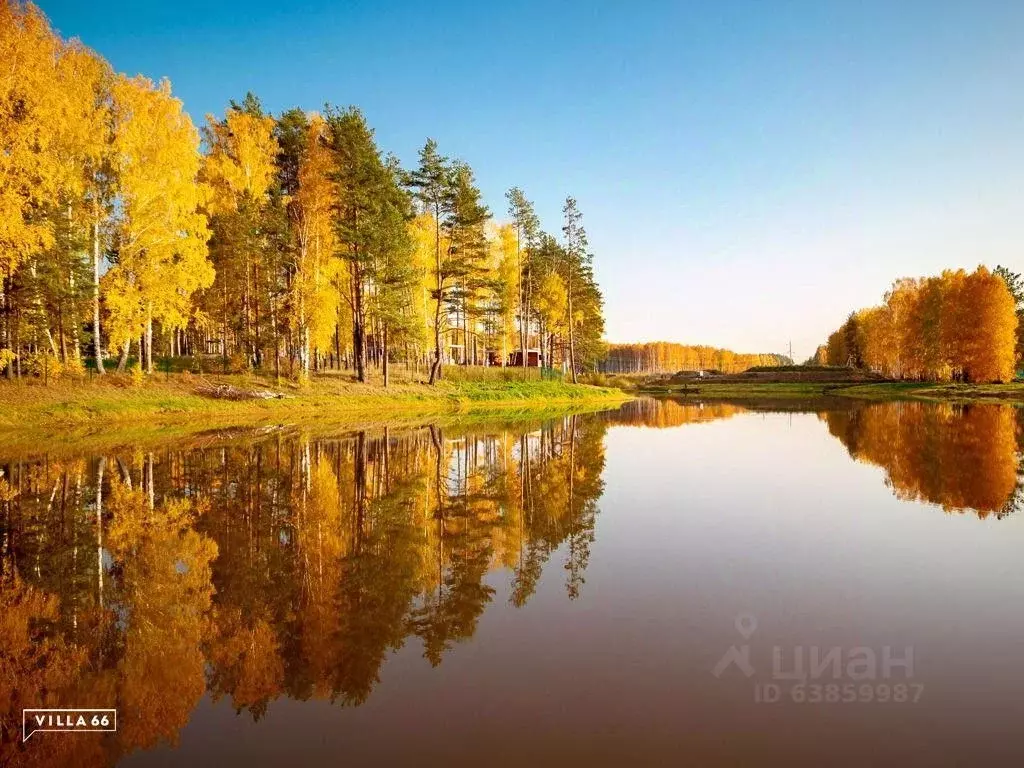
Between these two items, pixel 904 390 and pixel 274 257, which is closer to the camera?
pixel 274 257

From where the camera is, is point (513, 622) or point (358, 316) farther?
point (358, 316)

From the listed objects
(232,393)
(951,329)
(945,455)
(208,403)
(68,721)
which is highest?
(951,329)

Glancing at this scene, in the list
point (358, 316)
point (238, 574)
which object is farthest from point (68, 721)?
point (358, 316)

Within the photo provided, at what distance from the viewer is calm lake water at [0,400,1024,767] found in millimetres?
4098

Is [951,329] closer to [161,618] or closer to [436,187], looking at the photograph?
[436,187]

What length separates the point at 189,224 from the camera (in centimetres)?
2789

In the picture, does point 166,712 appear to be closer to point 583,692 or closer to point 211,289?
point 583,692

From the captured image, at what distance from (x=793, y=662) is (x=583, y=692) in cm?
205

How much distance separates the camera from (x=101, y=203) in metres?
26.7

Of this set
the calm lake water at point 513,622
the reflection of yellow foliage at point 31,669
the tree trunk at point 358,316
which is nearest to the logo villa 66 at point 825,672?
the calm lake water at point 513,622

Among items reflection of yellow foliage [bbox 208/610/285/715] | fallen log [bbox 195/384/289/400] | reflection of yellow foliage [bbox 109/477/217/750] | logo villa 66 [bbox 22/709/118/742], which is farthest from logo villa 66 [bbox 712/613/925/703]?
fallen log [bbox 195/384/289/400]

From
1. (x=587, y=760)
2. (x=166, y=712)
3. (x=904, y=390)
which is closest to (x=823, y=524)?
(x=587, y=760)

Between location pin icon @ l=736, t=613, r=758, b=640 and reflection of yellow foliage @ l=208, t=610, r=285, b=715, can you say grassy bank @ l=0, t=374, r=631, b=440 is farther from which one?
location pin icon @ l=736, t=613, r=758, b=640

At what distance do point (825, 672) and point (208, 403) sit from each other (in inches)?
1145
